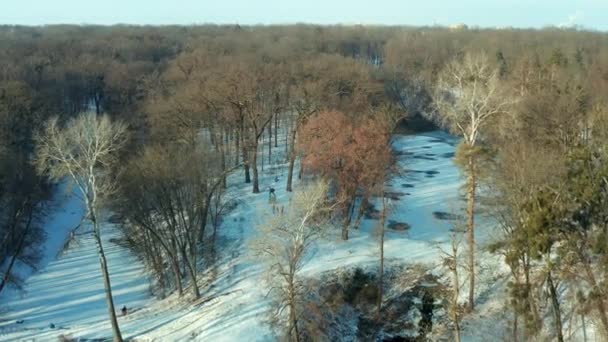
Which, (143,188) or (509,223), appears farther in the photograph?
(143,188)

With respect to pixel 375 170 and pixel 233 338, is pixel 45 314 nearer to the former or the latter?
pixel 233 338

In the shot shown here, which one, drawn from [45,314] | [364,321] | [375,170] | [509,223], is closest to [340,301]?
[364,321]

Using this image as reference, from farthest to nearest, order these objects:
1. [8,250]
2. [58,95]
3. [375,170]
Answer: [58,95], [8,250], [375,170]

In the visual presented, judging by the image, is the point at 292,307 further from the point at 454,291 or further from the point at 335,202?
the point at 335,202

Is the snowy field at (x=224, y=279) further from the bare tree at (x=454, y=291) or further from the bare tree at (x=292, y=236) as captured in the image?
the bare tree at (x=292, y=236)

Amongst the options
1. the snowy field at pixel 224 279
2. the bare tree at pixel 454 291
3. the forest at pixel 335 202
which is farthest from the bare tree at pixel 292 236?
the bare tree at pixel 454 291

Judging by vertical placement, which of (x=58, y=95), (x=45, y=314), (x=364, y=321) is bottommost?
(x=45, y=314)
